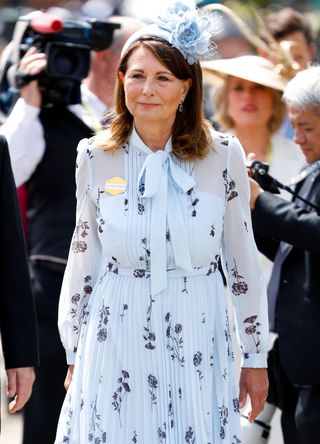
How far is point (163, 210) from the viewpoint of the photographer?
13.3ft

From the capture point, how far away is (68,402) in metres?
4.23

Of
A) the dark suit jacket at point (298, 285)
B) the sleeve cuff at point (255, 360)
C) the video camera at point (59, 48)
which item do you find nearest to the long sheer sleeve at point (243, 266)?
the sleeve cuff at point (255, 360)

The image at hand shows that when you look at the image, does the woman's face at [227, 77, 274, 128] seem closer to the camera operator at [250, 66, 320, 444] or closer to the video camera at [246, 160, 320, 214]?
the camera operator at [250, 66, 320, 444]

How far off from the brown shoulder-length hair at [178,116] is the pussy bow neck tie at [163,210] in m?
0.09

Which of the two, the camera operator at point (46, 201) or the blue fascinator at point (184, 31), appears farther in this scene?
the camera operator at point (46, 201)

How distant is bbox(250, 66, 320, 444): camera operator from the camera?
4828mm

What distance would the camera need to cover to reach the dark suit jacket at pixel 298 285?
4.78 meters

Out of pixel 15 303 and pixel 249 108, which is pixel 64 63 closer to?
pixel 249 108

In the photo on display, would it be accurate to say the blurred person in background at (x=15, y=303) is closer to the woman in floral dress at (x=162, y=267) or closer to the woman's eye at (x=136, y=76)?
the woman in floral dress at (x=162, y=267)

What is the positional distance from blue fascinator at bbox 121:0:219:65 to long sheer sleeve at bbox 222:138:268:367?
327mm

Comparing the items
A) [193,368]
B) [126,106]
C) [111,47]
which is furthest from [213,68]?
[193,368]

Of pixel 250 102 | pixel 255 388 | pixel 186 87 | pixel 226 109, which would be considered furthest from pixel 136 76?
pixel 226 109

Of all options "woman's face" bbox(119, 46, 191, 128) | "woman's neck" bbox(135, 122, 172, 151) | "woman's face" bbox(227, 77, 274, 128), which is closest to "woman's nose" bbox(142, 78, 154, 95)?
"woman's face" bbox(119, 46, 191, 128)

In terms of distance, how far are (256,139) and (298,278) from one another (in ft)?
5.72
